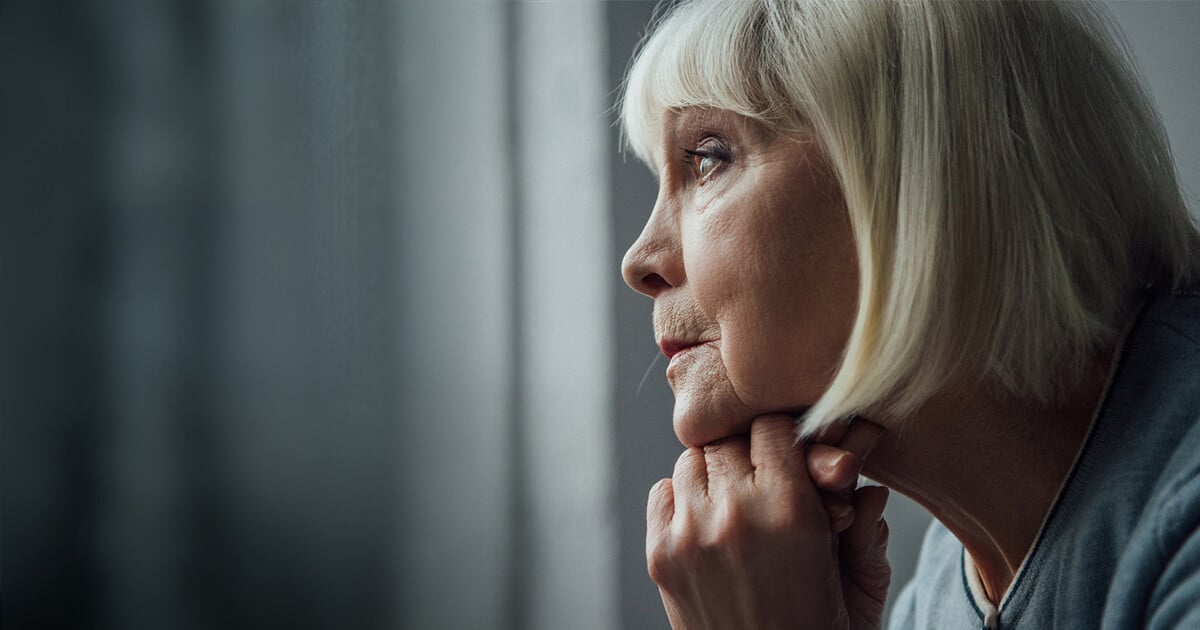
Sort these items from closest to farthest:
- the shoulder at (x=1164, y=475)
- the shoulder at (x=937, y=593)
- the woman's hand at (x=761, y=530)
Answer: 1. the shoulder at (x=1164, y=475)
2. the woman's hand at (x=761, y=530)
3. the shoulder at (x=937, y=593)

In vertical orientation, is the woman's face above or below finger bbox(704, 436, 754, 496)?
above

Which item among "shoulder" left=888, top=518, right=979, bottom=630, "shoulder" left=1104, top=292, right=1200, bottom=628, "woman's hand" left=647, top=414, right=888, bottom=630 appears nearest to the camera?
"shoulder" left=1104, top=292, right=1200, bottom=628

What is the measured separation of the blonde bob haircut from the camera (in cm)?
62

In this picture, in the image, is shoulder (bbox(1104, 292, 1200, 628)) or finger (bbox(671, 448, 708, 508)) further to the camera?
finger (bbox(671, 448, 708, 508))

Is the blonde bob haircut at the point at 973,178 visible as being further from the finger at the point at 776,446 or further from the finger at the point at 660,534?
the finger at the point at 660,534

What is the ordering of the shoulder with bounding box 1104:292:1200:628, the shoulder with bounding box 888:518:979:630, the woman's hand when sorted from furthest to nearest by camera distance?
1. the shoulder with bounding box 888:518:979:630
2. the woman's hand
3. the shoulder with bounding box 1104:292:1200:628

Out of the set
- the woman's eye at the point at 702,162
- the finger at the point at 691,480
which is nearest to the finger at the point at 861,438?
the finger at the point at 691,480

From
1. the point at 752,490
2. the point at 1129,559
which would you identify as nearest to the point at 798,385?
the point at 752,490

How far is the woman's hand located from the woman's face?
4 centimetres

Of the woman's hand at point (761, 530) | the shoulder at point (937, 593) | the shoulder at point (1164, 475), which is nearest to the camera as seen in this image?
the shoulder at point (1164, 475)

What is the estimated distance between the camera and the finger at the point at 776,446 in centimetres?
68

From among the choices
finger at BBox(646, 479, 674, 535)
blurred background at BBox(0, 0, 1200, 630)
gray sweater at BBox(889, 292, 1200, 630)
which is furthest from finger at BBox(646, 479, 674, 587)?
blurred background at BBox(0, 0, 1200, 630)

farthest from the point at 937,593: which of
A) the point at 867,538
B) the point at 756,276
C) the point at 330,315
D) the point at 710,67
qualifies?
the point at 330,315

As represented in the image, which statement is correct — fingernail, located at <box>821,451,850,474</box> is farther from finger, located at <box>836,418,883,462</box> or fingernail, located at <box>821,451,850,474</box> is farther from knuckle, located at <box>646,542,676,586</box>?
knuckle, located at <box>646,542,676,586</box>
